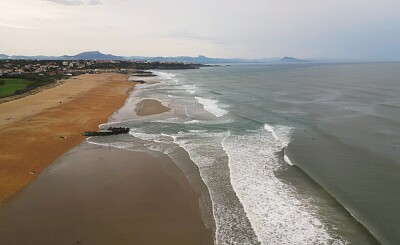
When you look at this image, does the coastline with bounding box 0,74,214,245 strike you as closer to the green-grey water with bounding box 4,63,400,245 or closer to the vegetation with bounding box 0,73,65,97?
the green-grey water with bounding box 4,63,400,245

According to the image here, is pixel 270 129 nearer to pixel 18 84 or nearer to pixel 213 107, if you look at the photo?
pixel 213 107

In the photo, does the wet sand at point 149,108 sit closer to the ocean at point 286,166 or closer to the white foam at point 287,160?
the ocean at point 286,166

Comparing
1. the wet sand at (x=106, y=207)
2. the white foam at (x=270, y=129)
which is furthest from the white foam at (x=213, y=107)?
the wet sand at (x=106, y=207)

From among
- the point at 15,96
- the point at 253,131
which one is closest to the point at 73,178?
the point at 253,131

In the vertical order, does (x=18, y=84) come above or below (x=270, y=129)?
above

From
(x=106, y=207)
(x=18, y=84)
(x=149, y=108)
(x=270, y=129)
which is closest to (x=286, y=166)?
(x=270, y=129)
